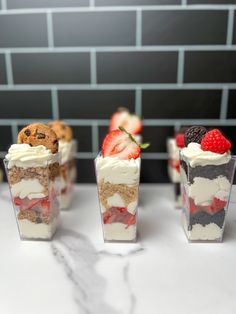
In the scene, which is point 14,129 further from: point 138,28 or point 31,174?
point 138,28

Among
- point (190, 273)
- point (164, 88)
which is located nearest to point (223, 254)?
point (190, 273)

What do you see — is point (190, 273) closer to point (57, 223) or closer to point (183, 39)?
point (57, 223)

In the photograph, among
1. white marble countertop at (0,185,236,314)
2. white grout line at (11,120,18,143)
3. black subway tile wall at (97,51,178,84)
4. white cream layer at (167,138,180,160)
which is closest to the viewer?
white marble countertop at (0,185,236,314)

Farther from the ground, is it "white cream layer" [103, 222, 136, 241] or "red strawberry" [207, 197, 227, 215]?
→ "red strawberry" [207, 197, 227, 215]

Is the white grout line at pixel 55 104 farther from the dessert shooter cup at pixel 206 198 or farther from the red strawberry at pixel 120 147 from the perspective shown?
the dessert shooter cup at pixel 206 198

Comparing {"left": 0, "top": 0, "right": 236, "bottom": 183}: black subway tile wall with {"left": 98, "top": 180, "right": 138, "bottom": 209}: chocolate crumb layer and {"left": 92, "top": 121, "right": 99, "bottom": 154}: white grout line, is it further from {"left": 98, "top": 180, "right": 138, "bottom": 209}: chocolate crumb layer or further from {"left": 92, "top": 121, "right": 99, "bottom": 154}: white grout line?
{"left": 98, "top": 180, "right": 138, "bottom": 209}: chocolate crumb layer

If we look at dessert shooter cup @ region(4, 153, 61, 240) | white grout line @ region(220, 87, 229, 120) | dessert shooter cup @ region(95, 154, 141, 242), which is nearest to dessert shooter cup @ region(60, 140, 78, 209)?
dessert shooter cup @ region(4, 153, 61, 240)

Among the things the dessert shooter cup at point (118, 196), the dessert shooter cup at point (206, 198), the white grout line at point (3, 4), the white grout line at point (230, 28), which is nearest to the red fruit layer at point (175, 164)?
the dessert shooter cup at point (206, 198)
